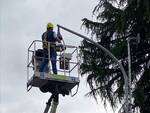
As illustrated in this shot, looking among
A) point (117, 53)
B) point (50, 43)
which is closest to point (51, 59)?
point (50, 43)

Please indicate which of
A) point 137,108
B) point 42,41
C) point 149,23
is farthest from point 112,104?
point 42,41

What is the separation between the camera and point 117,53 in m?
22.0

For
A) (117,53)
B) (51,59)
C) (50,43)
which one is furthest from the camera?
(117,53)

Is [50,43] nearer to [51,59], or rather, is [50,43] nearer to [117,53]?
[51,59]

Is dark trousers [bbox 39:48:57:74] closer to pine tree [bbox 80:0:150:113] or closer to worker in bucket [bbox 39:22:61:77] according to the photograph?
worker in bucket [bbox 39:22:61:77]

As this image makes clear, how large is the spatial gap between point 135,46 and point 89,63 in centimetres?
173

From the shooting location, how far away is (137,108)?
70.8ft

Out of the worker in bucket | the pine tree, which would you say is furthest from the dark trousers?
the pine tree

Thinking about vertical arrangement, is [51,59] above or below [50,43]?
below

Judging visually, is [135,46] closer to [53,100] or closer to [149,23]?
[149,23]

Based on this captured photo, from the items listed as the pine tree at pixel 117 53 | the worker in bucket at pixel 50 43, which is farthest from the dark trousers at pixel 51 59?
the pine tree at pixel 117 53

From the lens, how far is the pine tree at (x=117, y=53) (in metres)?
21.2

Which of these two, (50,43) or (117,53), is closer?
(50,43)

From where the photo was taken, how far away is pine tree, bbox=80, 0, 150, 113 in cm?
2125
